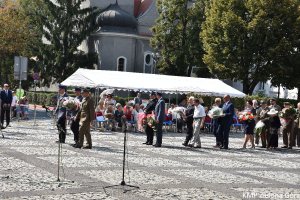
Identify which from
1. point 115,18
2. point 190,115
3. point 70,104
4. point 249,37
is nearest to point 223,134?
point 190,115

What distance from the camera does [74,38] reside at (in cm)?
5591

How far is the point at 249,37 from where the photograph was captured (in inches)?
1893

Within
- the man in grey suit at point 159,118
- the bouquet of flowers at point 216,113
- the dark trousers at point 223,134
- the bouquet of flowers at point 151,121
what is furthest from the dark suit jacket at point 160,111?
the dark trousers at point 223,134

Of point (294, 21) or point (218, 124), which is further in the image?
point (294, 21)

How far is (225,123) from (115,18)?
126ft

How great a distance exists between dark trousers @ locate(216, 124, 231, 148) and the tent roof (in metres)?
8.59

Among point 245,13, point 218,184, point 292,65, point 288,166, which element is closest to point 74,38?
point 245,13

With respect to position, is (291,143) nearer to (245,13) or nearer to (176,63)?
(245,13)

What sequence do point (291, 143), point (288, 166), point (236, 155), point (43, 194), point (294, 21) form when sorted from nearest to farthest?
1. point (43, 194)
2. point (288, 166)
3. point (236, 155)
4. point (291, 143)
5. point (294, 21)

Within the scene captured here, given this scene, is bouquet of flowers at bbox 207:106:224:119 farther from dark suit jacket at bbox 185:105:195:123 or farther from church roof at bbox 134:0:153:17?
church roof at bbox 134:0:153:17

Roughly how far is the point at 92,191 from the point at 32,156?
4998mm

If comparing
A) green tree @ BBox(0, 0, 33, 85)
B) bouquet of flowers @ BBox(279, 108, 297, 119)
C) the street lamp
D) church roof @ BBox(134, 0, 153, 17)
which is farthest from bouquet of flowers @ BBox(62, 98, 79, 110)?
church roof @ BBox(134, 0, 153, 17)

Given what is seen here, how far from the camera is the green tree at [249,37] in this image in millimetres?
47000

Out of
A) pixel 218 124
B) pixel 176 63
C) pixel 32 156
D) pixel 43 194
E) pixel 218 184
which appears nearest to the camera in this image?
pixel 43 194
